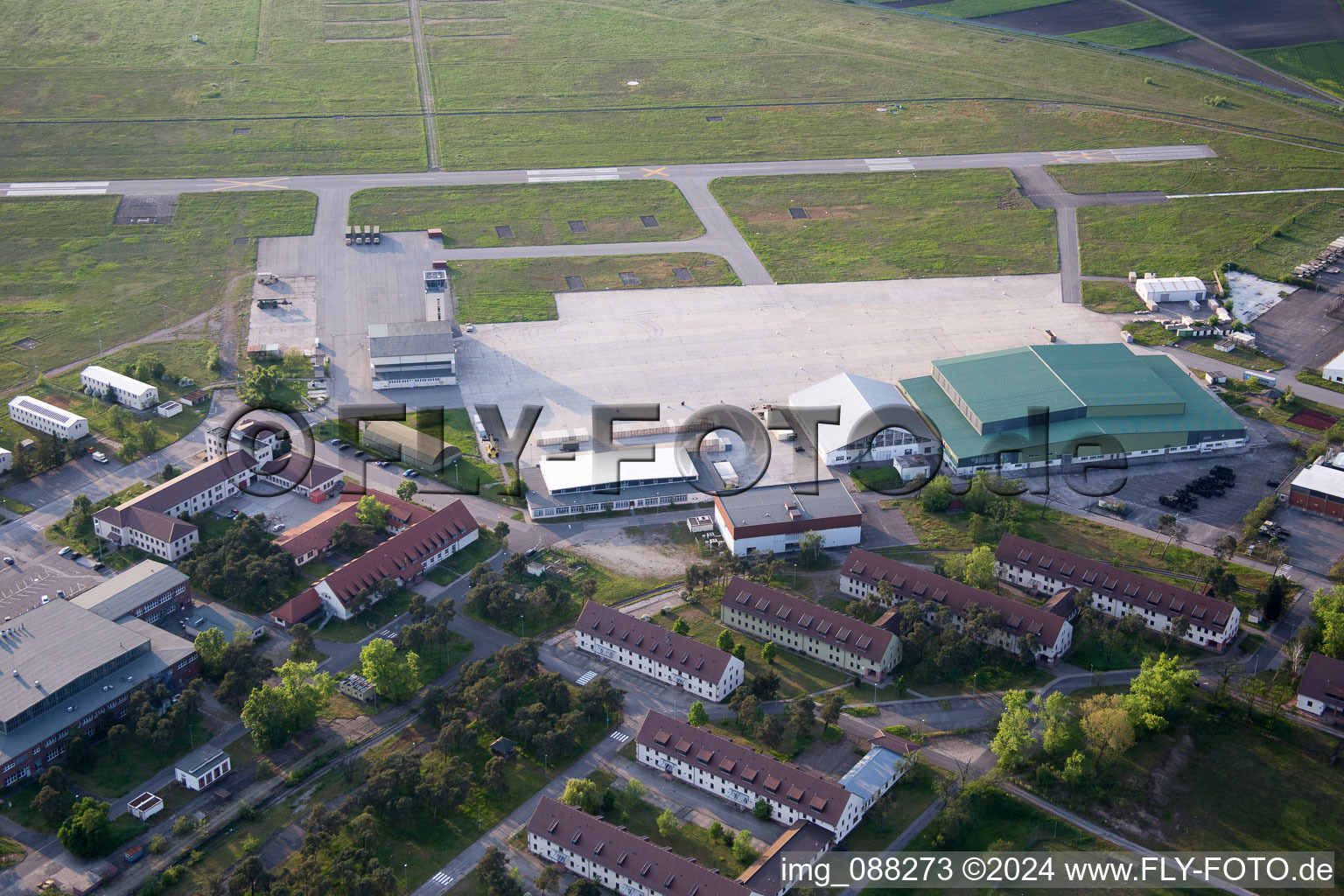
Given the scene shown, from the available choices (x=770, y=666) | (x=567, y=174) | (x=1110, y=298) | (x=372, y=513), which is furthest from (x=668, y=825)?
(x=567, y=174)

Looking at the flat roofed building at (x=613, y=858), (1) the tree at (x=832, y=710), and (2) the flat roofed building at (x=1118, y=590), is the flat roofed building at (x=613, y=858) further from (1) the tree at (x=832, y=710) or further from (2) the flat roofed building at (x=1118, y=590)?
(2) the flat roofed building at (x=1118, y=590)

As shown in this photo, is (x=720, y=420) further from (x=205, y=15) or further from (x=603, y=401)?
(x=205, y=15)

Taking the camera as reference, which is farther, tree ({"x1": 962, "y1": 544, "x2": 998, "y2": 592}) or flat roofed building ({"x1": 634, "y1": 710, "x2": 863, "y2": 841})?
tree ({"x1": 962, "y1": 544, "x2": 998, "y2": 592})

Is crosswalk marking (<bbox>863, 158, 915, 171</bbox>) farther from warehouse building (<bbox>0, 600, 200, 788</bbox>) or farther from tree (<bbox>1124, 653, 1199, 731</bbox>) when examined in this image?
warehouse building (<bbox>0, 600, 200, 788</bbox>)

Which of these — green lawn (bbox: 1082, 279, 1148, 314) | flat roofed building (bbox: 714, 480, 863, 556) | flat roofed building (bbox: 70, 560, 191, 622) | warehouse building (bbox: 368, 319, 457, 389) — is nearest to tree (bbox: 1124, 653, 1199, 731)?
flat roofed building (bbox: 714, 480, 863, 556)

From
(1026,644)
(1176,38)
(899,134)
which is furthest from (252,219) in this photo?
(1176,38)

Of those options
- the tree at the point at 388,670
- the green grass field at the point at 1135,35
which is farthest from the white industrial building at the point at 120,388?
the green grass field at the point at 1135,35
